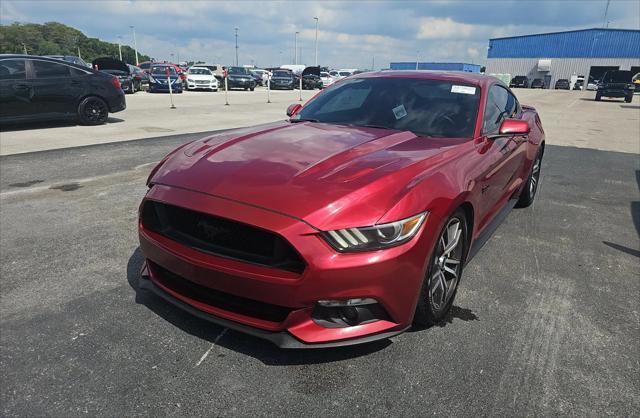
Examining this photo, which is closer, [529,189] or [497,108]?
[497,108]

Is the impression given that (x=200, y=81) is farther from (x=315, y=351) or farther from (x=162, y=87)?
(x=315, y=351)

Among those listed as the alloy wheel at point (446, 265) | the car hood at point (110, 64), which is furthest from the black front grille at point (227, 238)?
the car hood at point (110, 64)

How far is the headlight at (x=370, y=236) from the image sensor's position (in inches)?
78.1

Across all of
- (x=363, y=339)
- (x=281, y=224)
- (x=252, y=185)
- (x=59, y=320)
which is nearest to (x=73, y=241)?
(x=59, y=320)

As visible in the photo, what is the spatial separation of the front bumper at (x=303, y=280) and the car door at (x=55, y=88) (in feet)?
29.6

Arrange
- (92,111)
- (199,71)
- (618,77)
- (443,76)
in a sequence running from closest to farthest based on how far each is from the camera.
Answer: (443,76) < (92,111) < (199,71) < (618,77)

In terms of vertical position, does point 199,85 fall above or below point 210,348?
above

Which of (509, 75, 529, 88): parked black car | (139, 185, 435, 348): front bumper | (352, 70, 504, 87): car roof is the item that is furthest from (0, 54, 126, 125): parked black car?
(509, 75, 529, 88): parked black car

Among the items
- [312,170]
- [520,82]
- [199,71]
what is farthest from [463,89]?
[520,82]

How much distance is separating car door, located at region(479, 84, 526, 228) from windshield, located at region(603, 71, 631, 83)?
34.5m

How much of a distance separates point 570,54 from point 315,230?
86048 millimetres

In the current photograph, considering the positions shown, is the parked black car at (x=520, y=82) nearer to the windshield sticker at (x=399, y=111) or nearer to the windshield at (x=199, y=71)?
the windshield at (x=199, y=71)

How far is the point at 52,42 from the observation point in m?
103

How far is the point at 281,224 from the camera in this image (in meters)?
1.97
